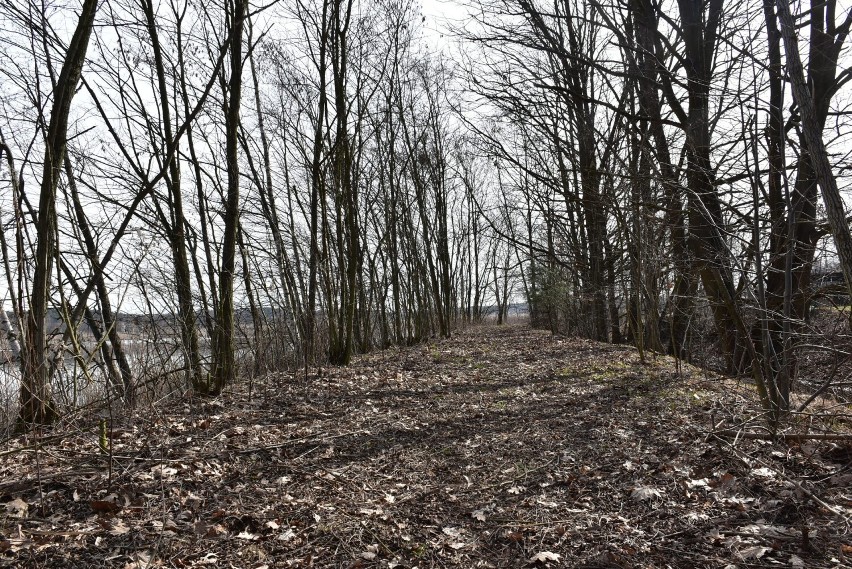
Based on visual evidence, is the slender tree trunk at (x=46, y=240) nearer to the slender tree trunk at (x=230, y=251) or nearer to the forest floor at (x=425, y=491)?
the forest floor at (x=425, y=491)

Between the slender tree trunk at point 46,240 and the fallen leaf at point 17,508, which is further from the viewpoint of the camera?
the slender tree trunk at point 46,240

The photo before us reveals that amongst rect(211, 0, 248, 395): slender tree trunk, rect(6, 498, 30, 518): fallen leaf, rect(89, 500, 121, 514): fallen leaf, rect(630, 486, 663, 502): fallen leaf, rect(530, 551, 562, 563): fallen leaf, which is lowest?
rect(530, 551, 562, 563): fallen leaf

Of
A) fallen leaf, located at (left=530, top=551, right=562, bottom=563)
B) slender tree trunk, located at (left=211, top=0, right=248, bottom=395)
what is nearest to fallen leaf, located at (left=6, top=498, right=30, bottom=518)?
fallen leaf, located at (left=530, top=551, right=562, bottom=563)

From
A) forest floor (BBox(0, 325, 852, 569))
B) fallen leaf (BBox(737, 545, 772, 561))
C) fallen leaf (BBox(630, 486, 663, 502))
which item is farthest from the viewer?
fallen leaf (BBox(630, 486, 663, 502))

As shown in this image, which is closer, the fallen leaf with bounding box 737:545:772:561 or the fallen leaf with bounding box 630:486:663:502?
the fallen leaf with bounding box 737:545:772:561

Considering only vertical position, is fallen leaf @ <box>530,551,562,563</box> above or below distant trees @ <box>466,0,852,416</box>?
below

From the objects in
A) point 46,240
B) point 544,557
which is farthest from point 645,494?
point 46,240

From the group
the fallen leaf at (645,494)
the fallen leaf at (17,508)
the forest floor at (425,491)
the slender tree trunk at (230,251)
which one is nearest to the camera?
the forest floor at (425,491)

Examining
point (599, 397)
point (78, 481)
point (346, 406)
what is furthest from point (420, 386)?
point (78, 481)

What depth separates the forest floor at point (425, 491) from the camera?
2.93 metres

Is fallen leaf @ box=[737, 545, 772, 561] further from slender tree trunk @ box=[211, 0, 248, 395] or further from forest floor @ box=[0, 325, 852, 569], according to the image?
slender tree trunk @ box=[211, 0, 248, 395]

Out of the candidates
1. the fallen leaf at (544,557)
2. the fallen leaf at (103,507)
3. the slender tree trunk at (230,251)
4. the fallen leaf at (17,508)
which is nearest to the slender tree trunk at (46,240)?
the fallen leaf at (17,508)

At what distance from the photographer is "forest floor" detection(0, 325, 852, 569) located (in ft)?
9.61

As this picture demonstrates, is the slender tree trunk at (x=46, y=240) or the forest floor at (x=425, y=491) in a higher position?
the slender tree trunk at (x=46, y=240)
